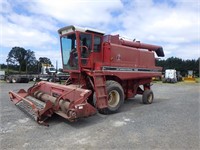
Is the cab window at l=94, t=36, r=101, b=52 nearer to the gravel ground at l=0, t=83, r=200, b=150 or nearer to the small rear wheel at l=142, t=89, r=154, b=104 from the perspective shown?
the gravel ground at l=0, t=83, r=200, b=150

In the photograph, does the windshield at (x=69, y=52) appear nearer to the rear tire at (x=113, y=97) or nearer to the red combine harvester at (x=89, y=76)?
the red combine harvester at (x=89, y=76)

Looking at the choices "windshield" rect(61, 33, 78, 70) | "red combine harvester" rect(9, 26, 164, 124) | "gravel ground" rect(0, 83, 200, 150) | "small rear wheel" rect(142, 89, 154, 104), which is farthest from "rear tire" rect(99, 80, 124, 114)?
"small rear wheel" rect(142, 89, 154, 104)

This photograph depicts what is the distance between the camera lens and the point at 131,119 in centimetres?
694

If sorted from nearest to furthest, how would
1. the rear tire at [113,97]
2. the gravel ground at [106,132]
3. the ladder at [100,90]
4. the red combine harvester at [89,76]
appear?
the gravel ground at [106,132]
the red combine harvester at [89,76]
the ladder at [100,90]
the rear tire at [113,97]

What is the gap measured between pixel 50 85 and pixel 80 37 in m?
2.08

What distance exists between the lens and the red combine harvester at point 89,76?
21.3 ft

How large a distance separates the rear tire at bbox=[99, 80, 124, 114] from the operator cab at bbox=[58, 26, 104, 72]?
1.04 meters

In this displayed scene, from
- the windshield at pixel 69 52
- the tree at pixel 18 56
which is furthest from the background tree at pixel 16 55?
the windshield at pixel 69 52

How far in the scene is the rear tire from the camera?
7.50 metres

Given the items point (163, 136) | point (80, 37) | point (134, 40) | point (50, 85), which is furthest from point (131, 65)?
point (163, 136)

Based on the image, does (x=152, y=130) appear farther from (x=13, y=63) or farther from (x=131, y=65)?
(x=13, y=63)

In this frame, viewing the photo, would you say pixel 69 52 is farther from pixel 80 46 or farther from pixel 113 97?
pixel 113 97

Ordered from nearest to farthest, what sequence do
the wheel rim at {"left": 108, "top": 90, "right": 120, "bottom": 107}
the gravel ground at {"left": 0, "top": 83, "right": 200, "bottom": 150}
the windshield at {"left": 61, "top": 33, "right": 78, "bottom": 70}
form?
the gravel ground at {"left": 0, "top": 83, "right": 200, "bottom": 150}
the wheel rim at {"left": 108, "top": 90, "right": 120, "bottom": 107}
the windshield at {"left": 61, "top": 33, "right": 78, "bottom": 70}

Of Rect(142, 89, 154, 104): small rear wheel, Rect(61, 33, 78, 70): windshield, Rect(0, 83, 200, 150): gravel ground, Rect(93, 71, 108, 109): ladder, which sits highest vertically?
Rect(61, 33, 78, 70): windshield
